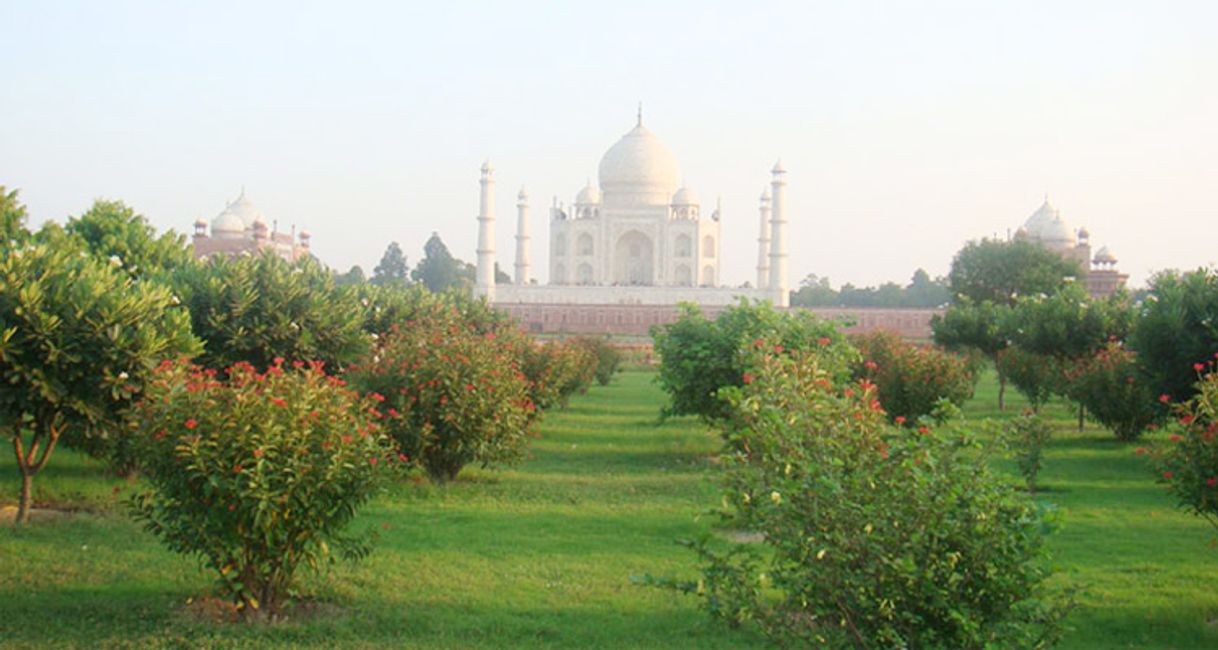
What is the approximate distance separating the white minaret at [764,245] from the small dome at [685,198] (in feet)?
8.75

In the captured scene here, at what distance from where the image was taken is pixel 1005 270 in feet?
117

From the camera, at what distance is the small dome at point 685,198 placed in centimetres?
4422

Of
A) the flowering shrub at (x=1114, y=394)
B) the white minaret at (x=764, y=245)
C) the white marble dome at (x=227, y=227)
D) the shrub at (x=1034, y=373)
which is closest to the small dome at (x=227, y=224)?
the white marble dome at (x=227, y=227)

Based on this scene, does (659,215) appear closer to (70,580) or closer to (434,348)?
(434,348)

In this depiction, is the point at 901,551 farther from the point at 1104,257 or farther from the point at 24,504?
the point at 1104,257

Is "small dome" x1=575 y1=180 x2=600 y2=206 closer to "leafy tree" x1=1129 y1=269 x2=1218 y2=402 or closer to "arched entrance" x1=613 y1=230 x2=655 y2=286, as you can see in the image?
"arched entrance" x1=613 y1=230 x2=655 y2=286

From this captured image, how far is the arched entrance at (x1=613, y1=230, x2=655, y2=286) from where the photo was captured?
4484 cm

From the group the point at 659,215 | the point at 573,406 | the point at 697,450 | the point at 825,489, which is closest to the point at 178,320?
the point at 825,489

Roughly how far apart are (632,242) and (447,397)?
121 ft

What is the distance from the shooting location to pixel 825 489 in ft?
10.6

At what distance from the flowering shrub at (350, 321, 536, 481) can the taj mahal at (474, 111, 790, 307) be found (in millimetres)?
32089

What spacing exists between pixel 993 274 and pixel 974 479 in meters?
34.5

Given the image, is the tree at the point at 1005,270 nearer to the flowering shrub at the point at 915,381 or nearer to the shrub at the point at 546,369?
the shrub at the point at 546,369

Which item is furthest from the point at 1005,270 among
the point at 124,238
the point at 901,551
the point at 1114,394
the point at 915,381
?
the point at 901,551
